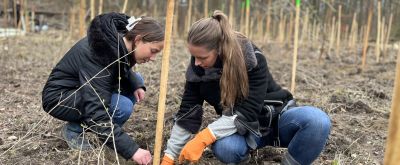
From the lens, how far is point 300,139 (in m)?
2.37

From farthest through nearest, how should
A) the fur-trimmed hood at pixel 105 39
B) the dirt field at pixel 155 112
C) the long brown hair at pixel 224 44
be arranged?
the dirt field at pixel 155 112 < the fur-trimmed hood at pixel 105 39 < the long brown hair at pixel 224 44

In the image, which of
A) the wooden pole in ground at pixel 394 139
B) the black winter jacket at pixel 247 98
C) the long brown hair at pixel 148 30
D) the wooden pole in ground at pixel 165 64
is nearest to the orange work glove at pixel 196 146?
the black winter jacket at pixel 247 98

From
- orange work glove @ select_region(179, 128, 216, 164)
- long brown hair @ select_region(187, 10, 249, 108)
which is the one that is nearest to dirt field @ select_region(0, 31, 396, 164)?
orange work glove @ select_region(179, 128, 216, 164)

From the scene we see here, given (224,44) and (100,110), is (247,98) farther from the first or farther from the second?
(100,110)

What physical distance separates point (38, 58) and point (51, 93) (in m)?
4.54

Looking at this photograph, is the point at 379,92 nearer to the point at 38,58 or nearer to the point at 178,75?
the point at 178,75

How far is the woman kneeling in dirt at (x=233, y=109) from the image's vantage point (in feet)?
7.48

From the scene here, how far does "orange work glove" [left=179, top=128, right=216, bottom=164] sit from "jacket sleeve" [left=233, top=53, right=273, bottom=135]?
157 mm

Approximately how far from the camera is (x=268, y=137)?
2604 millimetres

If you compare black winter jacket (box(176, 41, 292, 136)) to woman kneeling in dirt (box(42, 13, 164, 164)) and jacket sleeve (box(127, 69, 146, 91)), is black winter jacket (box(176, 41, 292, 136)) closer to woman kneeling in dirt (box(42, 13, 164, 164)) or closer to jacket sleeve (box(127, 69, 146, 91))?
woman kneeling in dirt (box(42, 13, 164, 164))

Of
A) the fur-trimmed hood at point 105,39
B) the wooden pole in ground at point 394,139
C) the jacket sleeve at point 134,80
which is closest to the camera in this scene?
the wooden pole in ground at point 394,139

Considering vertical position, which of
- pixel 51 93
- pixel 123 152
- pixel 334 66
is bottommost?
pixel 334 66

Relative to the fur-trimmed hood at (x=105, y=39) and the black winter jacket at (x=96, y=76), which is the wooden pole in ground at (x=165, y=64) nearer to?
the black winter jacket at (x=96, y=76)

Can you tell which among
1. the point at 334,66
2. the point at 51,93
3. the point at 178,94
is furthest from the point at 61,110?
the point at 334,66
